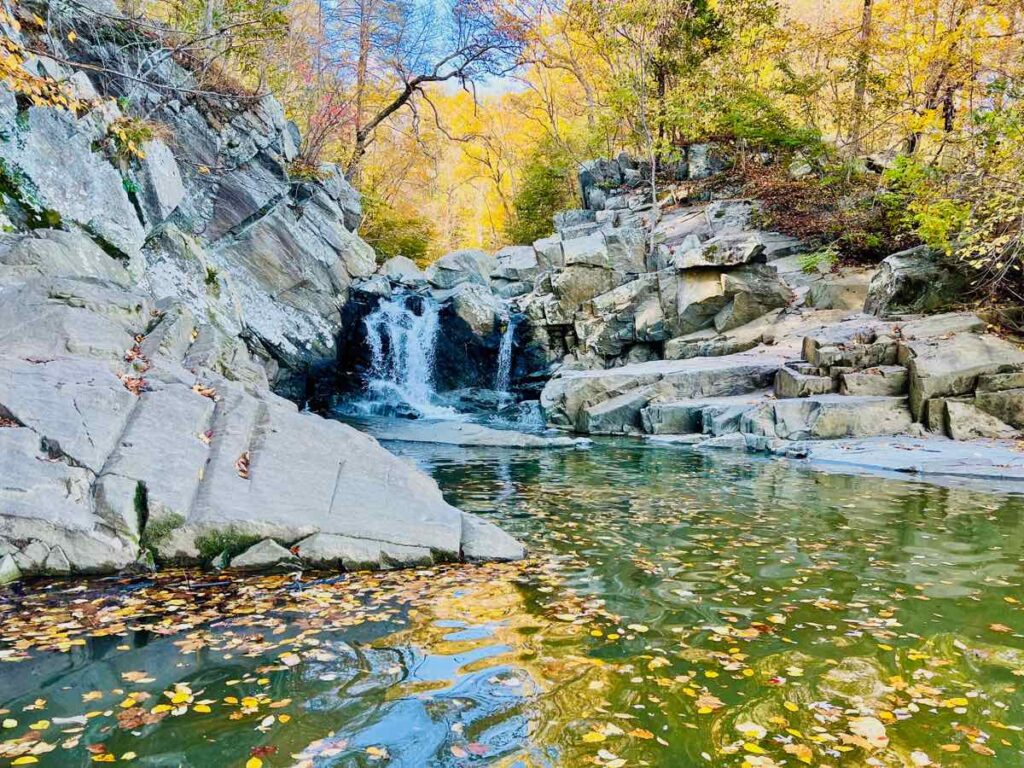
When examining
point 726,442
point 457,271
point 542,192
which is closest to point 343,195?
point 457,271

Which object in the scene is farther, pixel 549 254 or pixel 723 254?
pixel 549 254

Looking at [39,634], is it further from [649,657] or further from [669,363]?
[669,363]

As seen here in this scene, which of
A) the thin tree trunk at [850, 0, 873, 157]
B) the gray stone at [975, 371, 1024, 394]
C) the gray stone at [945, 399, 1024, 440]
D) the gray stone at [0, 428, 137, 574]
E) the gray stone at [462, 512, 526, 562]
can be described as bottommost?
the gray stone at [462, 512, 526, 562]

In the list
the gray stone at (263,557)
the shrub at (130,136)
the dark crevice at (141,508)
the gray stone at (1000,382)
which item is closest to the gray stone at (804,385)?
the gray stone at (1000,382)

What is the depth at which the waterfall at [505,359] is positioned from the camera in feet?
81.7

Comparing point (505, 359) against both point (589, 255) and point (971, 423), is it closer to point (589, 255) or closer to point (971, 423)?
point (589, 255)

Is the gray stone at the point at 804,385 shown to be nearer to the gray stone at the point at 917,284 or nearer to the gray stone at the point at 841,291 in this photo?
the gray stone at the point at 917,284

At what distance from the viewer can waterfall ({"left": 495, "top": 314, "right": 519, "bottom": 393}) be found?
24906mm

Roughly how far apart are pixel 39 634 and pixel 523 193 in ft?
119

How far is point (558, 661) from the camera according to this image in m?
4.50

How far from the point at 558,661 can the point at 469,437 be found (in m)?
12.6

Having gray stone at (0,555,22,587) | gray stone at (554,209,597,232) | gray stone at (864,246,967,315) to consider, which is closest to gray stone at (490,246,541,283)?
gray stone at (554,209,597,232)

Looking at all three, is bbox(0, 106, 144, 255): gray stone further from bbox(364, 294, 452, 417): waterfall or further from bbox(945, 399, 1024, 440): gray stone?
bbox(945, 399, 1024, 440): gray stone

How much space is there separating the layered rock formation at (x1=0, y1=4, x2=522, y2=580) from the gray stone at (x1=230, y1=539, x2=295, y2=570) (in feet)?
0.13
